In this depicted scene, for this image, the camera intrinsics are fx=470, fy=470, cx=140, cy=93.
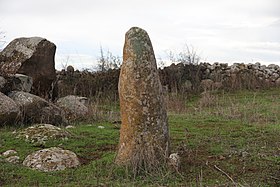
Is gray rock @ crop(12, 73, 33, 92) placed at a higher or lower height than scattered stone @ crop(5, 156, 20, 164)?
higher

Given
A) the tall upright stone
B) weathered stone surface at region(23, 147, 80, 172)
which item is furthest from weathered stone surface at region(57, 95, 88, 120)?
the tall upright stone

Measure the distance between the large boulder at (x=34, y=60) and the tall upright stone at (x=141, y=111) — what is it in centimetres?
712

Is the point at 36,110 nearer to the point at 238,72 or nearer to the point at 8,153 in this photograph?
the point at 8,153

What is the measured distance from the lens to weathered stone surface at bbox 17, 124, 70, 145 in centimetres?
835

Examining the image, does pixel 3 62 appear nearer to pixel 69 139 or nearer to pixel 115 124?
pixel 115 124

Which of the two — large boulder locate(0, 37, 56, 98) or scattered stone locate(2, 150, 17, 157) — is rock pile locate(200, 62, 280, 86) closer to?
large boulder locate(0, 37, 56, 98)

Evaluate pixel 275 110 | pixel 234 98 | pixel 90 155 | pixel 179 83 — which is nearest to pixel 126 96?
pixel 90 155

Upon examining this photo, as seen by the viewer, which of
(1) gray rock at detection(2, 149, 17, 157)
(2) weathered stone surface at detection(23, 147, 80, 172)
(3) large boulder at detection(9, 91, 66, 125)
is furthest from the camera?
(3) large boulder at detection(9, 91, 66, 125)

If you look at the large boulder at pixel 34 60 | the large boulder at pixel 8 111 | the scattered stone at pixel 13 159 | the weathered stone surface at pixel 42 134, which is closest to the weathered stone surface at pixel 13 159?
the scattered stone at pixel 13 159

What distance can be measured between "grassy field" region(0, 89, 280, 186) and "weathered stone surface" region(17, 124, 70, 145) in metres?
0.16

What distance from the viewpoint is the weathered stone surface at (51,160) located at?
6707mm

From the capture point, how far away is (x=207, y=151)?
7.82m

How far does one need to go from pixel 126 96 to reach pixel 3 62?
8016 millimetres

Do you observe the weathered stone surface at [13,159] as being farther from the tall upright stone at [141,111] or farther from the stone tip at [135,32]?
the stone tip at [135,32]
